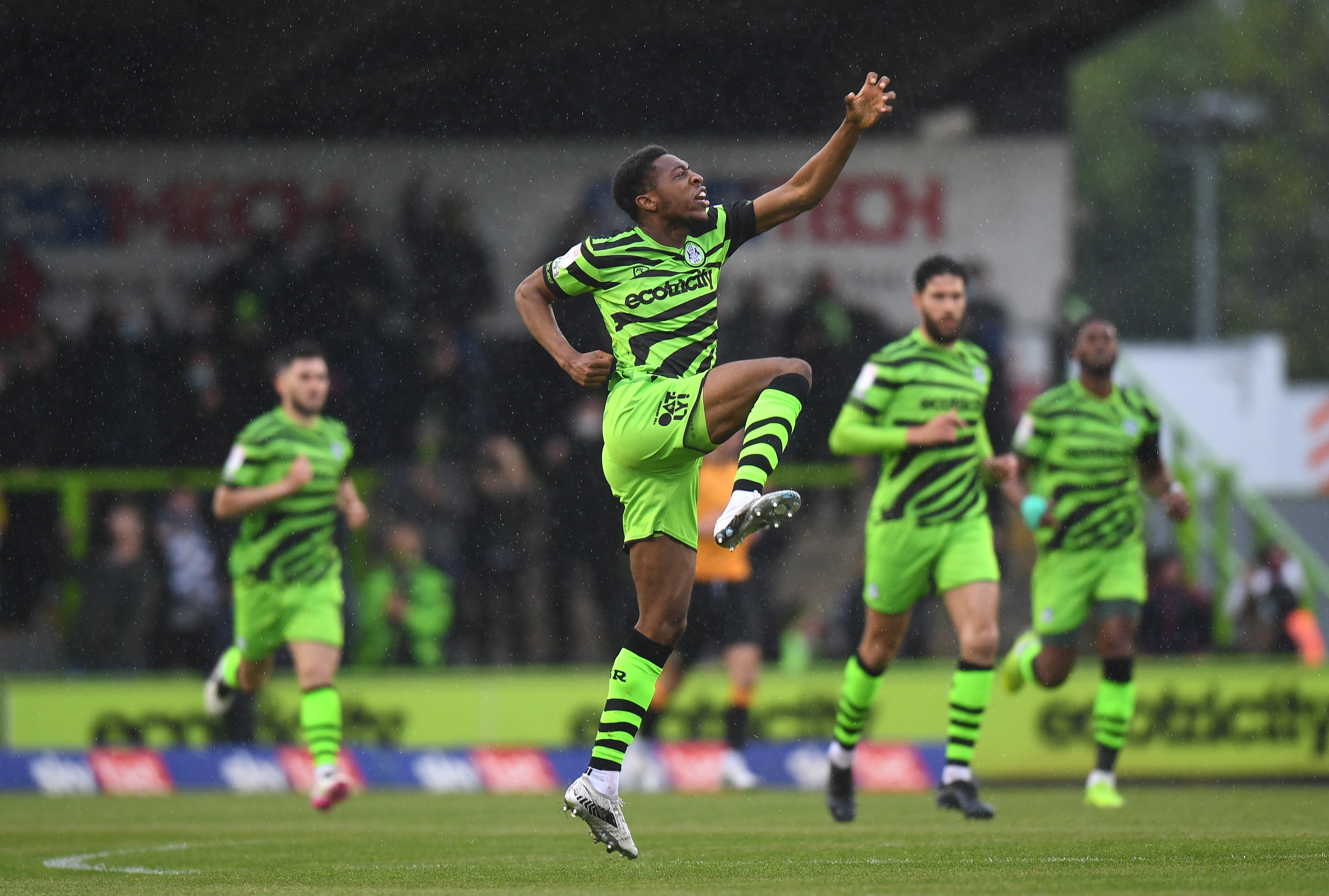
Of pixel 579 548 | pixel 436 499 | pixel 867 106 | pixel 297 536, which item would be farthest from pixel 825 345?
Result: pixel 867 106

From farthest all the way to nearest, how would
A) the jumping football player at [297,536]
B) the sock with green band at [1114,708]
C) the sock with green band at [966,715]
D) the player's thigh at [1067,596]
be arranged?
the player's thigh at [1067,596], the sock with green band at [1114,708], the jumping football player at [297,536], the sock with green band at [966,715]

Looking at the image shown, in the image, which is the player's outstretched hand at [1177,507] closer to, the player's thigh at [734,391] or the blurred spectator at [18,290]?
the player's thigh at [734,391]

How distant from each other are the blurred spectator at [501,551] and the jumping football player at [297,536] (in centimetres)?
424

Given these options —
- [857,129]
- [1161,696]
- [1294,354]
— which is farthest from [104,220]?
[1294,354]

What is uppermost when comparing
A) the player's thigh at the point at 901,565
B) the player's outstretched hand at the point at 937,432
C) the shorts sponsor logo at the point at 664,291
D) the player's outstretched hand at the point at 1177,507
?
the shorts sponsor logo at the point at 664,291

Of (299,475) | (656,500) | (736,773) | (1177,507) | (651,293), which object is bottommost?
(736,773)

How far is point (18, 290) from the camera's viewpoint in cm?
1736

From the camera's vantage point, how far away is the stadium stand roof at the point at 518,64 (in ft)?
51.8

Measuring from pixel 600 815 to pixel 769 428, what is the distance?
55.6 inches

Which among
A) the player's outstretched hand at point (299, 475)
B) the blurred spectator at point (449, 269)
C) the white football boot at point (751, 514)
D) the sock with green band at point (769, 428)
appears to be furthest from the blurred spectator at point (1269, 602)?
the white football boot at point (751, 514)

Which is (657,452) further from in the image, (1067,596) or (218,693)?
(218,693)

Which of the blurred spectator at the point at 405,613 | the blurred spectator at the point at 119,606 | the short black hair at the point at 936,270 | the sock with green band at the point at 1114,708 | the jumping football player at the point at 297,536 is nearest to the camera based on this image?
the short black hair at the point at 936,270

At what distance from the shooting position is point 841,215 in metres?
18.2

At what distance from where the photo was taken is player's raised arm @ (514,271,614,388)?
6406 millimetres
